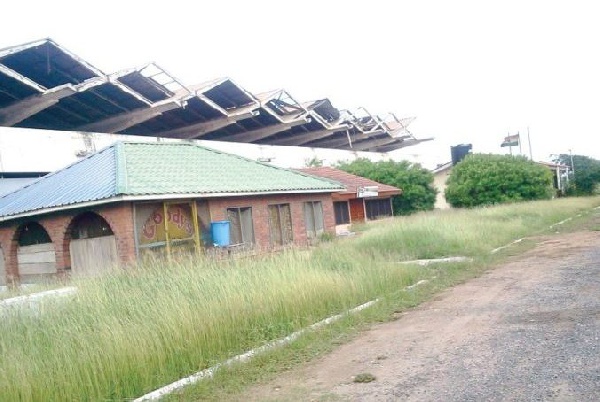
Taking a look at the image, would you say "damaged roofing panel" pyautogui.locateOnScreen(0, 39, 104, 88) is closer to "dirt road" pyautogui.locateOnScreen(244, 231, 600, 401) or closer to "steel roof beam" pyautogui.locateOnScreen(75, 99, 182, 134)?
"steel roof beam" pyautogui.locateOnScreen(75, 99, 182, 134)

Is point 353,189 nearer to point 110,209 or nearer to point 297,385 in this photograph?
point 110,209

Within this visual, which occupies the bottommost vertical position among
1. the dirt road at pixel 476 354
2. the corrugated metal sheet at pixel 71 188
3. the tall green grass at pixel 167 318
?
the dirt road at pixel 476 354

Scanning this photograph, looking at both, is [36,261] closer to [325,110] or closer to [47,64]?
[47,64]

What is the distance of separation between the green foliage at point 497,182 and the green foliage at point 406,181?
1830mm

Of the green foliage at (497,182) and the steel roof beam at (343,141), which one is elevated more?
the steel roof beam at (343,141)

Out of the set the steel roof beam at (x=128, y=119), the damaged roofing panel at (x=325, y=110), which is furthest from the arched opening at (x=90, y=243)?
the damaged roofing panel at (x=325, y=110)

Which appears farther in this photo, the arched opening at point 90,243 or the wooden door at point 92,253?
the arched opening at point 90,243

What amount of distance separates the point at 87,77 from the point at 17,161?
6.51 meters

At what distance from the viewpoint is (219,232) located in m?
16.9

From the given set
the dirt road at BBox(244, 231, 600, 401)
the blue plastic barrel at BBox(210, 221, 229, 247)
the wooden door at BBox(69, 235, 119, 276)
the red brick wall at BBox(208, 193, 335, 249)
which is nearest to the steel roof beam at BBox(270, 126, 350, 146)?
the red brick wall at BBox(208, 193, 335, 249)

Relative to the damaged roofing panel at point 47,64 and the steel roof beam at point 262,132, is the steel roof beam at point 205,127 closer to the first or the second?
the steel roof beam at point 262,132

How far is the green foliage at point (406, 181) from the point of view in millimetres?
39125

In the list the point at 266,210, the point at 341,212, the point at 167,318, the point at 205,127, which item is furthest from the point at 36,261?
the point at 205,127

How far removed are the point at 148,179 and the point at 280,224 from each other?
5.70m
